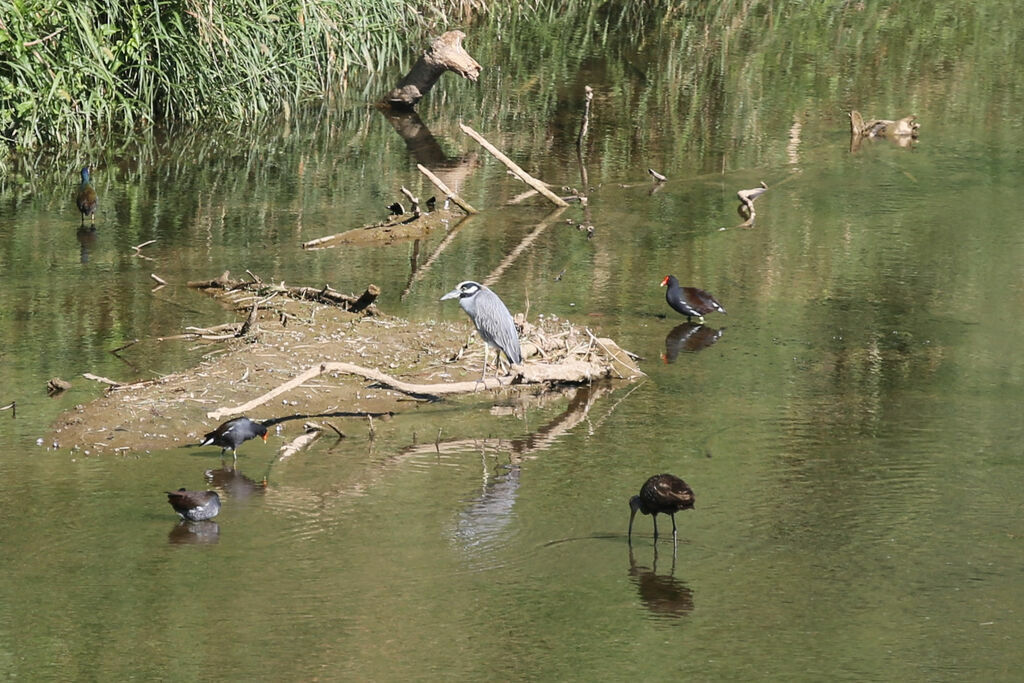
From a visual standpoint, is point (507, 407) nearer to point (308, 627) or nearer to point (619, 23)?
point (308, 627)

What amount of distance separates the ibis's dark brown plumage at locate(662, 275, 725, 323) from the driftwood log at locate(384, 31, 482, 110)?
1064 centimetres

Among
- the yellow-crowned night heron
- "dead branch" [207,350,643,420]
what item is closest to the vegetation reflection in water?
"dead branch" [207,350,643,420]

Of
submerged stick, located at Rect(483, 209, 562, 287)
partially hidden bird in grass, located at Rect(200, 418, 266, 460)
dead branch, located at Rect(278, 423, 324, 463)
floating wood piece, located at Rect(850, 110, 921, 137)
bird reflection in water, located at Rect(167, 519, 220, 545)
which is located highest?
floating wood piece, located at Rect(850, 110, 921, 137)

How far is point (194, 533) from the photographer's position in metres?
9.34

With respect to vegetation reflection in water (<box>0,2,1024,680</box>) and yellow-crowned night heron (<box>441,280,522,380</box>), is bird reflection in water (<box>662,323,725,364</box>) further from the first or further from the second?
yellow-crowned night heron (<box>441,280,522,380</box>)

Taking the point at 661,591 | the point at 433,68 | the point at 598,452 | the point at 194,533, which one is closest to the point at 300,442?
the point at 194,533

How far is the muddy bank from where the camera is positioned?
36.2 feet

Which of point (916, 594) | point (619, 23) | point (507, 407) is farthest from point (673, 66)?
point (916, 594)

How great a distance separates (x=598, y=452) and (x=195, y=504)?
2.82 m

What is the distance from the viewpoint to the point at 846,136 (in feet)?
70.2

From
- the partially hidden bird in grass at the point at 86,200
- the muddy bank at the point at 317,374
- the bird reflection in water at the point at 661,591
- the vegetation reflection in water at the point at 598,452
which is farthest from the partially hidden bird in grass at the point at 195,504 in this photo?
the partially hidden bird in grass at the point at 86,200

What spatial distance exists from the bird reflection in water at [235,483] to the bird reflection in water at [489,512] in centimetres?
139

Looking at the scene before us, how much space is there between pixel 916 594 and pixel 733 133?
557 inches

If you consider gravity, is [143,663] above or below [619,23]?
below
